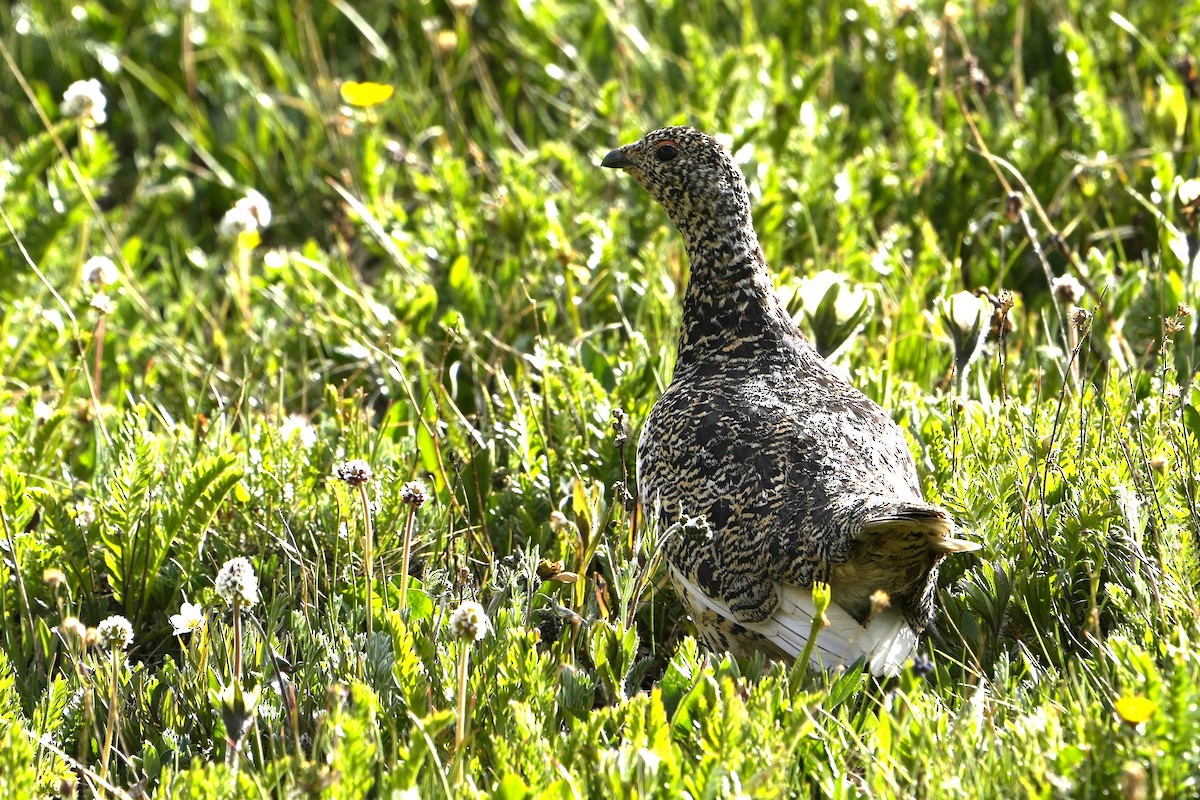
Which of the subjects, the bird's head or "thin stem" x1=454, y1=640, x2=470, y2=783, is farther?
the bird's head

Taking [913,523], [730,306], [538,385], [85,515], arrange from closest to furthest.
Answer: [913,523]
[85,515]
[730,306]
[538,385]

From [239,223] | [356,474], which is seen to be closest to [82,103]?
[239,223]

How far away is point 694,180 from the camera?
436 centimetres

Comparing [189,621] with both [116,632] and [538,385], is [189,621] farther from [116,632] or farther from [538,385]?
[538,385]

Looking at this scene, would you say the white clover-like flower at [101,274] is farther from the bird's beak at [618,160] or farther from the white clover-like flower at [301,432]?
the bird's beak at [618,160]

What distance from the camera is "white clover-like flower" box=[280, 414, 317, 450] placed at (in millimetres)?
4355

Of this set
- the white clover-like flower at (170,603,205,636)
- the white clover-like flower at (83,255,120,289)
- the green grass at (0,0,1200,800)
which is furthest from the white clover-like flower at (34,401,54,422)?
the white clover-like flower at (170,603,205,636)

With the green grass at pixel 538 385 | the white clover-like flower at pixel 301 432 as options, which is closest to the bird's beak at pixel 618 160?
the green grass at pixel 538 385

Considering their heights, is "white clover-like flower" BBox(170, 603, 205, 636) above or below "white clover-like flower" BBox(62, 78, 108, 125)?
below

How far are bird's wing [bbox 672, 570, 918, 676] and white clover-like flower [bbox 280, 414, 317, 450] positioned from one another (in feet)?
5.28

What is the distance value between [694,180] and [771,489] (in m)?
1.26

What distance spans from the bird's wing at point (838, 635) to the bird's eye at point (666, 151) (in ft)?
5.27

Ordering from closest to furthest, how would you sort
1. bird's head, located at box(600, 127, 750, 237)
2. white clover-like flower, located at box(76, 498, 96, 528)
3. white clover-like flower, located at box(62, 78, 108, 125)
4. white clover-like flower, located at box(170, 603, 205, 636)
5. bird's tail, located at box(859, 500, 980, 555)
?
bird's tail, located at box(859, 500, 980, 555), white clover-like flower, located at box(170, 603, 205, 636), white clover-like flower, located at box(76, 498, 96, 528), bird's head, located at box(600, 127, 750, 237), white clover-like flower, located at box(62, 78, 108, 125)

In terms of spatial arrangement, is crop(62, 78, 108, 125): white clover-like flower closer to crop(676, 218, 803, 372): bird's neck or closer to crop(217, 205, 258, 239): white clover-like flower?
crop(217, 205, 258, 239): white clover-like flower
